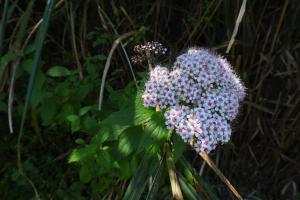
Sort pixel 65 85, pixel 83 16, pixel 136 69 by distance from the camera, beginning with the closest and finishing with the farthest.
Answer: pixel 65 85, pixel 83 16, pixel 136 69

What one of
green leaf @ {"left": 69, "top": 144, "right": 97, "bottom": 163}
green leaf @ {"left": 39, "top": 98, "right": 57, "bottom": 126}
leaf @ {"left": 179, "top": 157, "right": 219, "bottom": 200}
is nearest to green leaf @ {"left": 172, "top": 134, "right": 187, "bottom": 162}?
leaf @ {"left": 179, "top": 157, "right": 219, "bottom": 200}

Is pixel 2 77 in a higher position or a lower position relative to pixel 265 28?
lower

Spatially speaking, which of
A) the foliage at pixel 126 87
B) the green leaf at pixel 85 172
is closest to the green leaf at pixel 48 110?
the foliage at pixel 126 87

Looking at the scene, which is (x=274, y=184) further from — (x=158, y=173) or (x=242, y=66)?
(x=158, y=173)

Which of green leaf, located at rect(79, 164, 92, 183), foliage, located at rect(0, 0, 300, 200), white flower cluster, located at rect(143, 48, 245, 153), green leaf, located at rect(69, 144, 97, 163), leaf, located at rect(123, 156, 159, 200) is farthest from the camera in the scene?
foliage, located at rect(0, 0, 300, 200)

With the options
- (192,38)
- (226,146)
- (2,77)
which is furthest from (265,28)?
(2,77)

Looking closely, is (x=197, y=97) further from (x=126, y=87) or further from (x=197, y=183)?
(x=126, y=87)

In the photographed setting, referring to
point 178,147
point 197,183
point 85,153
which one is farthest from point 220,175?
point 85,153

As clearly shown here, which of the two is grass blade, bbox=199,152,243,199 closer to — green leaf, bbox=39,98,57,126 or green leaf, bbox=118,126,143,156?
green leaf, bbox=118,126,143,156


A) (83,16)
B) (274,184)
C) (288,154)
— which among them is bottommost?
(274,184)

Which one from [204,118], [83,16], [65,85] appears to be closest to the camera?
[204,118]
